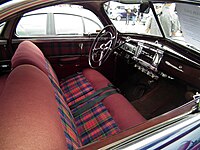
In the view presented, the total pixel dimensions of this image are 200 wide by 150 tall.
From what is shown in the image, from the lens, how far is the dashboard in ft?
6.73

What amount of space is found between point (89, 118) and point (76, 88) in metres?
0.48

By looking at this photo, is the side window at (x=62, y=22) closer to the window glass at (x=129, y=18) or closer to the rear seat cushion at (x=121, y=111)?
the window glass at (x=129, y=18)

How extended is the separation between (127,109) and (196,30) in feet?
2.82

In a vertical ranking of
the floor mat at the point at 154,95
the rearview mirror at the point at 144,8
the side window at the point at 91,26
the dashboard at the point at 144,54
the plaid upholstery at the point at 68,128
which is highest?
the rearview mirror at the point at 144,8

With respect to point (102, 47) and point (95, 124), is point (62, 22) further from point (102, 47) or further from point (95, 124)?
point (95, 124)

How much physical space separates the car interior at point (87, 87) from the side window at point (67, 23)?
1.30ft

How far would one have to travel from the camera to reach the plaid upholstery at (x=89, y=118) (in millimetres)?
1434

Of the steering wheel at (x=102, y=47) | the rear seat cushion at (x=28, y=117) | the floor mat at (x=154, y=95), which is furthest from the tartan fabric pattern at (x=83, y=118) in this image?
the floor mat at (x=154, y=95)

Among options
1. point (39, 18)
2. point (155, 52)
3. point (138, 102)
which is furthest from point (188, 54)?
point (39, 18)

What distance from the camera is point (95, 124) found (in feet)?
5.02

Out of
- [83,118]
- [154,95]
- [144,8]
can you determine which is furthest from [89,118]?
[144,8]

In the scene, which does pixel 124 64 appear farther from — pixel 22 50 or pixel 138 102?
pixel 22 50

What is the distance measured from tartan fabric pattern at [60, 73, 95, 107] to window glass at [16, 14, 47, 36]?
0.83 m

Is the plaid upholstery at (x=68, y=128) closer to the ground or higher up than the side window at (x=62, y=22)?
closer to the ground
